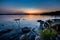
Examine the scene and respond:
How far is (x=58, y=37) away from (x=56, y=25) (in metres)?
0.15

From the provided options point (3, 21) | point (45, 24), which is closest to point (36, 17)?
point (45, 24)

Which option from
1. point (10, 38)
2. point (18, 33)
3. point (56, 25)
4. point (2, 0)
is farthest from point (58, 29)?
point (2, 0)

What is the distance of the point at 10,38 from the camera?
1.40 meters

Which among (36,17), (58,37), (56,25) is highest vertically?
(36,17)

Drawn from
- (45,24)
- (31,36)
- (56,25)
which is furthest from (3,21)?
(56,25)

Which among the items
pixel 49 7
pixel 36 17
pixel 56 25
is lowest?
pixel 56 25

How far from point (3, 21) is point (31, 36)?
377 mm

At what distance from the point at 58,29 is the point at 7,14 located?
2.09 ft

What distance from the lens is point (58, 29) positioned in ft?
4.72

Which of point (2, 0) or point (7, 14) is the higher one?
point (2, 0)

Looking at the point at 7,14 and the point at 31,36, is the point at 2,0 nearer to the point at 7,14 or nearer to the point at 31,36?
the point at 7,14

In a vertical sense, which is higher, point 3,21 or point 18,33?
point 3,21

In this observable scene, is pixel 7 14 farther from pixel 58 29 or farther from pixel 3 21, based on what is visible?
pixel 58 29

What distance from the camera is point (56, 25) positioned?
1.45m
